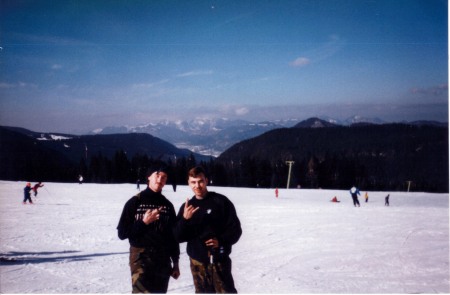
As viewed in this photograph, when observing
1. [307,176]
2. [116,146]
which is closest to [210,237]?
[116,146]

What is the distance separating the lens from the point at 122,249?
642cm

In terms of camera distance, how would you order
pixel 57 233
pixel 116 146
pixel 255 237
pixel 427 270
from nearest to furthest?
pixel 427 270
pixel 57 233
pixel 255 237
pixel 116 146

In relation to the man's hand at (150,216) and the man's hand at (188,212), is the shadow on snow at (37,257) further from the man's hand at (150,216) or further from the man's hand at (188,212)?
the man's hand at (188,212)

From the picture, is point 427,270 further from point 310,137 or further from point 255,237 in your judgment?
point 310,137

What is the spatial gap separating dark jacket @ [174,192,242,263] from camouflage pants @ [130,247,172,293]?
1.05ft

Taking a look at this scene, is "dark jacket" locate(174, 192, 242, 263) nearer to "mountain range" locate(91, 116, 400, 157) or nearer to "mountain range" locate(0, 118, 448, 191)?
"mountain range" locate(0, 118, 448, 191)

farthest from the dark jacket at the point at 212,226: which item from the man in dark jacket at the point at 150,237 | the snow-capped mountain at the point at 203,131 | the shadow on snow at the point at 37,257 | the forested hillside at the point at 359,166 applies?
the forested hillside at the point at 359,166

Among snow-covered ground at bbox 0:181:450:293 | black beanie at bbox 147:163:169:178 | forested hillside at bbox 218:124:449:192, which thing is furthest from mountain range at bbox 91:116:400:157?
forested hillside at bbox 218:124:449:192

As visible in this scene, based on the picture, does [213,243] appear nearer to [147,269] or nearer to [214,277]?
[214,277]

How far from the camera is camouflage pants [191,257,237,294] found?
122 inches

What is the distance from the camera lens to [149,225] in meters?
3.24

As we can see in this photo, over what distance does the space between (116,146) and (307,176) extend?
2825 centimetres

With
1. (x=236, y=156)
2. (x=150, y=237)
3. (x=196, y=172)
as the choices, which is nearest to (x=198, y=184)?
(x=196, y=172)

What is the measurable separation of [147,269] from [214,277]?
2.02 ft
